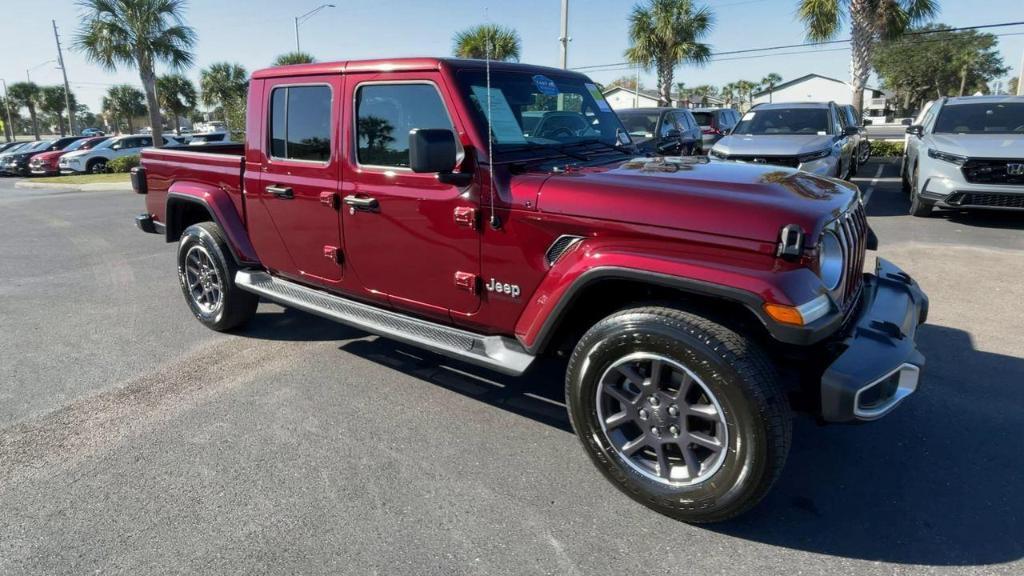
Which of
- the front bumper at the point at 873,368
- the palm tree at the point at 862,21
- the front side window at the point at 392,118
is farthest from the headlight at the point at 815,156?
the palm tree at the point at 862,21

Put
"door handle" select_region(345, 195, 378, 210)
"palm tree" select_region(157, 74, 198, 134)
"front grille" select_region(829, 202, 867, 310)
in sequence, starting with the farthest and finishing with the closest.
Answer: "palm tree" select_region(157, 74, 198, 134)
"door handle" select_region(345, 195, 378, 210)
"front grille" select_region(829, 202, 867, 310)

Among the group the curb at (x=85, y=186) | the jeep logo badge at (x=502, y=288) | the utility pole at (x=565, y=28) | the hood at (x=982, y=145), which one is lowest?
the curb at (x=85, y=186)

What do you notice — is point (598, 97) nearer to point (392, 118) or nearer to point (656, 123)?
point (392, 118)

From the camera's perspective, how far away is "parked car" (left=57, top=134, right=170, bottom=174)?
2402 cm

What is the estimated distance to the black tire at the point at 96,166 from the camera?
79.6 feet

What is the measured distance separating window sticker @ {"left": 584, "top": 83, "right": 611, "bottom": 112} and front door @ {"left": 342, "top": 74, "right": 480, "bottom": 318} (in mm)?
1326

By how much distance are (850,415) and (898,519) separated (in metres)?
0.64

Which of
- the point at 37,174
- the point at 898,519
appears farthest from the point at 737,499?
the point at 37,174

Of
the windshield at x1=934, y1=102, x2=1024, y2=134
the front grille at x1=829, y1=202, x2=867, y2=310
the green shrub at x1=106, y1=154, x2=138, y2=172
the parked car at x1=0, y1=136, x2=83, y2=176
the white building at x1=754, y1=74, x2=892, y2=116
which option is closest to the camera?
the front grille at x1=829, y1=202, x2=867, y2=310

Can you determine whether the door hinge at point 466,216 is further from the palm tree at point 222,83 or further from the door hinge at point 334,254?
the palm tree at point 222,83

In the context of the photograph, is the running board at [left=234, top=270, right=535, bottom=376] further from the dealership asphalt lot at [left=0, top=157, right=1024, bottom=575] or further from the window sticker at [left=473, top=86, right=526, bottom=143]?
the window sticker at [left=473, top=86, right=526, bottom=143]

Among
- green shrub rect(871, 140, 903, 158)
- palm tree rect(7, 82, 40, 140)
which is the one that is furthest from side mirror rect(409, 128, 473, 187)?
palm tree rect(7, 82, 40, 140)

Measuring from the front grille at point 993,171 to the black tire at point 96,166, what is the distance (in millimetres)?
26779

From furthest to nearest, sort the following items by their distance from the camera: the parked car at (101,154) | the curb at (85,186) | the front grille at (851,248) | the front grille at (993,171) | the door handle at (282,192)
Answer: the parked car at (101,154) < the curb at (85,186) < the front grille at (993,171) < the door handle at (282,192) < the front grille at (851,248)
